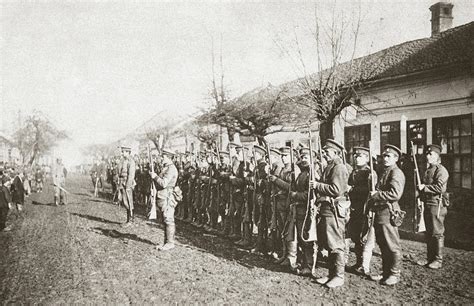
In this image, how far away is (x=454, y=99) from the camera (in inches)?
500

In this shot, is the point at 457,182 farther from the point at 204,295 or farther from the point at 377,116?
the point at 204,295

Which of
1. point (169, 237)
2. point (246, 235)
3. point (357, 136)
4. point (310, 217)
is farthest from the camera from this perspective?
point (357, 136)

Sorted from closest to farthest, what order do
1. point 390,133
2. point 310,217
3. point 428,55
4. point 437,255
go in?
point 310,217
point 437,255
point 428,55
point 390,133

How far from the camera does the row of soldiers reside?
17.9ft

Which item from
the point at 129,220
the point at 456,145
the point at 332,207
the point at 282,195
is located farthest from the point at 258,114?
the point at 332,207

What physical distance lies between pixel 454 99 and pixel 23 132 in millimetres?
45283

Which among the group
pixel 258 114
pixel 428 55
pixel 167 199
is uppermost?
pixel 428 55

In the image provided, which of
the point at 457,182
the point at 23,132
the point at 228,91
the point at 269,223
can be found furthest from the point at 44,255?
the point at 23,132

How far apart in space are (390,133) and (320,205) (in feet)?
35.9

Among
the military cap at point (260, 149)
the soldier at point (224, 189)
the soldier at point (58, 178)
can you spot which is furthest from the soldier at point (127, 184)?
the soldier at point (58, 178)

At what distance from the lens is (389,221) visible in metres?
5.50

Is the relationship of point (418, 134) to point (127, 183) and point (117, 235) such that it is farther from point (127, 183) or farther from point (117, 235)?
point (117, 235)

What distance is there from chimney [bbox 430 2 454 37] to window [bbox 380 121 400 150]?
219 inches

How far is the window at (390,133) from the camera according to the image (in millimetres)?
14858
